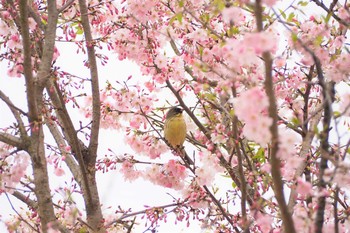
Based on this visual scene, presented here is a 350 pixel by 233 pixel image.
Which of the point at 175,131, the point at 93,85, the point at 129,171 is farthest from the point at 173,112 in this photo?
the point at 93,85

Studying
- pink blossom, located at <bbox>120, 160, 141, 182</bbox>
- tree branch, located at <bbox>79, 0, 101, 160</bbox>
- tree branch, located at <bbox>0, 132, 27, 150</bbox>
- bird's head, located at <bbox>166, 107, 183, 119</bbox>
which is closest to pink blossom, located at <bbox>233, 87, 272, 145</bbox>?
tree branch, located at <bbox>0, 132, 27, 150</bbox>

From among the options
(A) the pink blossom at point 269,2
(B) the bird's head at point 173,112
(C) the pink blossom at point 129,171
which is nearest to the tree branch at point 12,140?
(C) the pink blossom at point 129,171

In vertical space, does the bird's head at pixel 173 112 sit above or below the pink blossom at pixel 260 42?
above

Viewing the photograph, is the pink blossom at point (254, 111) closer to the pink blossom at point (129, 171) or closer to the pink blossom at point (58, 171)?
the pink blossom at point (58, 171)

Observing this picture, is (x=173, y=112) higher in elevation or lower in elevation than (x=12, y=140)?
higher

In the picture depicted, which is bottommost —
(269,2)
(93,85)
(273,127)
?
(273,127)

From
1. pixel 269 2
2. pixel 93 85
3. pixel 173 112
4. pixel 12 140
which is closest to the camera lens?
pixel 269 2

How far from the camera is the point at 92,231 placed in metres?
4.99

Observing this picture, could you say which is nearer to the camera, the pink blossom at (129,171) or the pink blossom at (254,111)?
the pink blossom at (254,111)

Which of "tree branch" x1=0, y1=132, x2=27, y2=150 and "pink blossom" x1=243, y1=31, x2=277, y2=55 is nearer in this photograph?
"pink blossom" x1=243, y1=31, x2=277, y2=55

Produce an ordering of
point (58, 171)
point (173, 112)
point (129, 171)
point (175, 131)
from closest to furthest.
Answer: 1. point (58, 171)
2. point (129, 171)
3. point (175, 131)
4. point (173, 112)

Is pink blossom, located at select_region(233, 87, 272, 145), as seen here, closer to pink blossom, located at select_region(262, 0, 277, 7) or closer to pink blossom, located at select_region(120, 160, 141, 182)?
pink blossom, located at select_region(262, 0, 277, 7)

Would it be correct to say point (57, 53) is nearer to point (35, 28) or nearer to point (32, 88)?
point (35, 28)

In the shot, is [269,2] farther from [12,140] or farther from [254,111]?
[12,140]
